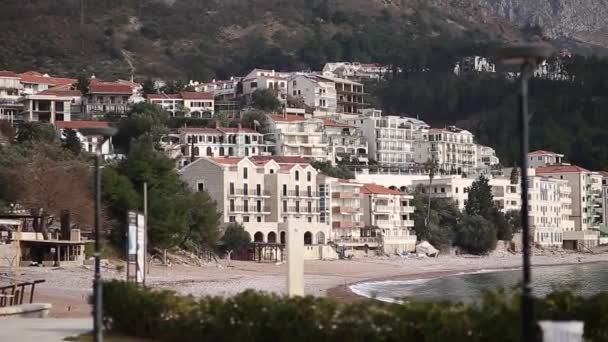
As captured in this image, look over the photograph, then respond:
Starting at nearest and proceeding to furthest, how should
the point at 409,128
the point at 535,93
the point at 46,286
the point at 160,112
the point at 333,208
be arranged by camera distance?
the point at 46,286 → the point at 333,208 → the point at 160,112 → the point at 409,128 → the point at 535,93

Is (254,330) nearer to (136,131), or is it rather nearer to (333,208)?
(333,208)

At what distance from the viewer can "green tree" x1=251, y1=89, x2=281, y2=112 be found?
474ft

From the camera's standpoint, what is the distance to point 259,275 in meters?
71.1

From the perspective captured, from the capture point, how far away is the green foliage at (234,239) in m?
85.4

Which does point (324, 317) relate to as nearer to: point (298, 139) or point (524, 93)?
point (524, 93)

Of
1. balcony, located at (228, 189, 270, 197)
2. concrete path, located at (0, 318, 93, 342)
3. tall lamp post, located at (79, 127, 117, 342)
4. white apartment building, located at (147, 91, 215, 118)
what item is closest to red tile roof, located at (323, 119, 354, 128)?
white apartment building, located at (147, 91, 215, 118)

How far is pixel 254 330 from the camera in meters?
20.7

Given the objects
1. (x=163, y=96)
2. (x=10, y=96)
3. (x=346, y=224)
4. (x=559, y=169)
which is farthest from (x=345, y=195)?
(x=10, y=96)

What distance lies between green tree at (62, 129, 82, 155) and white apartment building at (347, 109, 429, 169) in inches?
1609

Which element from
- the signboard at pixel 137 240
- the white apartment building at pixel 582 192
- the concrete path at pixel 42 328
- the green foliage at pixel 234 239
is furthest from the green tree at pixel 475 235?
the signboard at pixel 137 240

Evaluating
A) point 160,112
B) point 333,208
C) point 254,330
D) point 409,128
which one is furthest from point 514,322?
point 409,128

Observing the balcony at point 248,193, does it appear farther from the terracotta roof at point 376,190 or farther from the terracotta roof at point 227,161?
the terracotta roof at point 376,190

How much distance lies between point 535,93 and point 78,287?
146 m

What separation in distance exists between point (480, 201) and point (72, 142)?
40.1 meters
